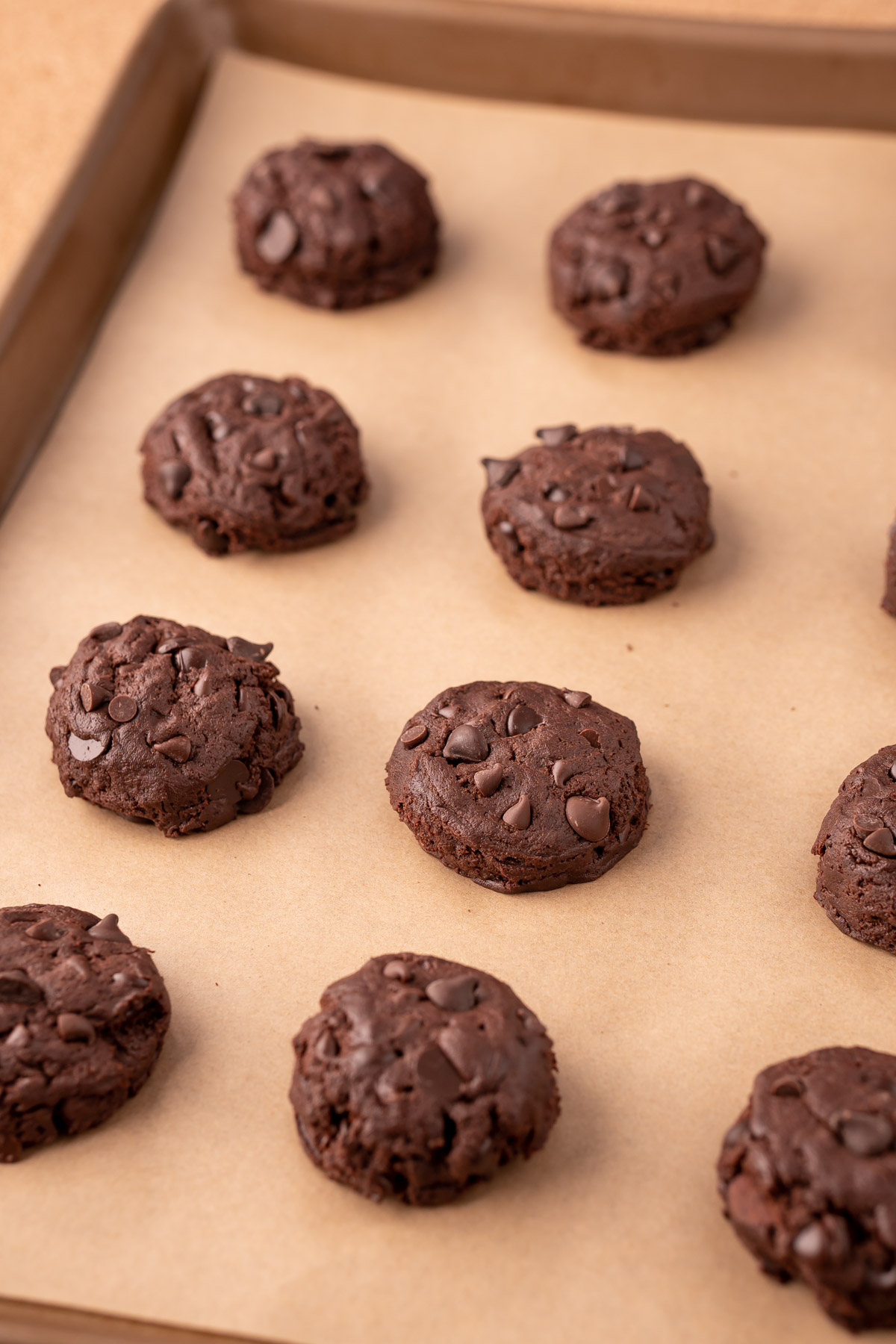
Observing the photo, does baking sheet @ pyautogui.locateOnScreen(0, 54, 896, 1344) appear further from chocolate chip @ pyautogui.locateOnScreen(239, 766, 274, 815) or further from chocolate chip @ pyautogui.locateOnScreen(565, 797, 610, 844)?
chocolate chip @ pyautogui.locateOnScreen(565, 797, 610, 844)

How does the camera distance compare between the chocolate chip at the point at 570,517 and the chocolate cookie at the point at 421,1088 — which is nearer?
the chocolate cookie at the point at 421,1088

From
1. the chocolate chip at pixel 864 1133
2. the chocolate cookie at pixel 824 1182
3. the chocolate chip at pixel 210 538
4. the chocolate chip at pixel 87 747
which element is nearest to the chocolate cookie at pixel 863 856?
the chocolate cookie at pixel 824 1182

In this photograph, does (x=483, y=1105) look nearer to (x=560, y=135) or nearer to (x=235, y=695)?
(x=235, y=695)

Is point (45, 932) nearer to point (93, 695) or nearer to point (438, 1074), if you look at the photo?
point (93, 695)

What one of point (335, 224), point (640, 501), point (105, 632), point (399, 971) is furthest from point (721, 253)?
point (399, 971)

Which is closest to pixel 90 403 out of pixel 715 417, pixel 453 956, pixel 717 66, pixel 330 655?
pixel 330 655

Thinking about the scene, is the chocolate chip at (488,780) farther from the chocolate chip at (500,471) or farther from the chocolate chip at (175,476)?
the chocolate chip at (175,476)
